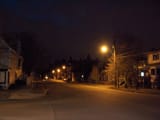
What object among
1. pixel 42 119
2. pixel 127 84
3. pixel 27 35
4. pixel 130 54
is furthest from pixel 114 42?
pixel 42 119

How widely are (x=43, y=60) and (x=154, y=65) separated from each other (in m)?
21.1

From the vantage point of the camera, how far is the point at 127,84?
5141 cm

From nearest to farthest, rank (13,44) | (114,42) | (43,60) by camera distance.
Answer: (114,42) < (43,60) < (13,44)

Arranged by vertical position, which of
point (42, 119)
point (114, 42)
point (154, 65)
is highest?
point (114, 42)

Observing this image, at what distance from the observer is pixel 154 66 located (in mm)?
49031

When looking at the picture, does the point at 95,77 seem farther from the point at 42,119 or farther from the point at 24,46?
the point at 42,119

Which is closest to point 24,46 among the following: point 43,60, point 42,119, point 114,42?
point 43,60

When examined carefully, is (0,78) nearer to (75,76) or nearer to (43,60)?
(43,60)

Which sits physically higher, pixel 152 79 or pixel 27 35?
pixel 27 35

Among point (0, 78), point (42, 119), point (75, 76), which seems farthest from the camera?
point (75, 76)

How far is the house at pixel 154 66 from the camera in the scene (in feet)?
155

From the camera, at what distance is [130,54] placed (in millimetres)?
52719

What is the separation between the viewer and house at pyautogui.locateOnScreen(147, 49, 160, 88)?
47.2m

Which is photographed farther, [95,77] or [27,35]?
[95,77]
